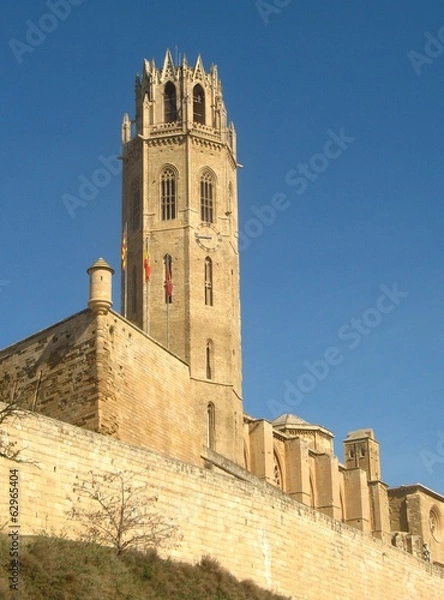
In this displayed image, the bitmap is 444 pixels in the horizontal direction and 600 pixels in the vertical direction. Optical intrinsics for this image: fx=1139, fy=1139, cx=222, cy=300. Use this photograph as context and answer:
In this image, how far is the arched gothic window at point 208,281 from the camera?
51.8m

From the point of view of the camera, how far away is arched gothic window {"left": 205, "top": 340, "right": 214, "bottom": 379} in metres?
50.1

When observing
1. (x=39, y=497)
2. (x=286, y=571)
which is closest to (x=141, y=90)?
(x=286, y=571)

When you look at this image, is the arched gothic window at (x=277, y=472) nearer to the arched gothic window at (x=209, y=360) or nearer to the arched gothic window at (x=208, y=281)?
the arched gothic window at (x=209, y=360)

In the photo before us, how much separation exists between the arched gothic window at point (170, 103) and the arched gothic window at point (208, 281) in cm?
764

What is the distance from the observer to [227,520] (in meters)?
23.8

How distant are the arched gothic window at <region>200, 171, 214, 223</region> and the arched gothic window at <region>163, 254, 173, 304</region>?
2.72 metres

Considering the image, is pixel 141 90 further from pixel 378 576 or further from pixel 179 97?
pixel 378 576

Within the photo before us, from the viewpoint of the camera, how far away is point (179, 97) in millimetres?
55344

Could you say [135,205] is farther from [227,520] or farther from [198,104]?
[227,520]

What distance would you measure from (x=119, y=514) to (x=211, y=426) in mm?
28531

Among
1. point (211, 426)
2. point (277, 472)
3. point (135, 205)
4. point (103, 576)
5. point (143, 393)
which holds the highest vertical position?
point (135, 205)

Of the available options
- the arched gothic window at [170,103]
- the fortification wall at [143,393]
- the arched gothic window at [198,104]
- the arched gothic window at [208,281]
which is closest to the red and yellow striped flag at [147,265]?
the arched gothic window at [208,281]

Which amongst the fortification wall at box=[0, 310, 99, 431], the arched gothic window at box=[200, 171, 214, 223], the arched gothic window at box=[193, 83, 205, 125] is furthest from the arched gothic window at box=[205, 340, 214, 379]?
the fortification wall at box=[0, 310, 99, 431]

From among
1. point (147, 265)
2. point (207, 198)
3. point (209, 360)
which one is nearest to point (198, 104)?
point (207, 198)
